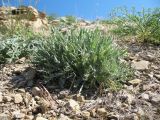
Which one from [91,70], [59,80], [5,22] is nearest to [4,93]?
[59,80]

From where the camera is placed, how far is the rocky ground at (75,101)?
13.5ft

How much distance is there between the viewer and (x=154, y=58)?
555 cm

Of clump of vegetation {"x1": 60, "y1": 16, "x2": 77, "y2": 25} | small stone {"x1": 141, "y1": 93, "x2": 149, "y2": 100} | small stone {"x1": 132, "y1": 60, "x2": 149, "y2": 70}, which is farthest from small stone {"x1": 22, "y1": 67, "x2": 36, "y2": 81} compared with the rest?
clump of vegetation {"x1": 60, "y1": 16, "x2": 77, "y2": 25}

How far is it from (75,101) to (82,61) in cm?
49

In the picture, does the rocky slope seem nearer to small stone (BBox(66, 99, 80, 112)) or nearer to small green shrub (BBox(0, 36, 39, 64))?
small stone (BBox(66, 99, 80, 112))

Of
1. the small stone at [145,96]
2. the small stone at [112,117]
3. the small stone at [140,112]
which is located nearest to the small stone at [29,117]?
the small stone at [112,117]

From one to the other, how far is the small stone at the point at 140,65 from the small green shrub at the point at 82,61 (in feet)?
0.86

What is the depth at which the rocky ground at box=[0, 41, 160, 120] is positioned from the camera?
4.12 m

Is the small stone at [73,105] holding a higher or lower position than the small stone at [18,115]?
higher

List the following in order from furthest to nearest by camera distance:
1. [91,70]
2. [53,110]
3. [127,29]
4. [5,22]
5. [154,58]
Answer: [5,22]
[127,29]
[154,58]
[91,70]
[53,110]

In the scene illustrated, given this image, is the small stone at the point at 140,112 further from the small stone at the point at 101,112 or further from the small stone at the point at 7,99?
the small stone at the point at 7,99

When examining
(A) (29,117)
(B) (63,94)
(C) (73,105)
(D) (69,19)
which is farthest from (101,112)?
(D) (69,19)

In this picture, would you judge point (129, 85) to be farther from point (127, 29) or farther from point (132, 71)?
point (127, 29)

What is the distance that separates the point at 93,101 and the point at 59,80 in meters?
0.57
